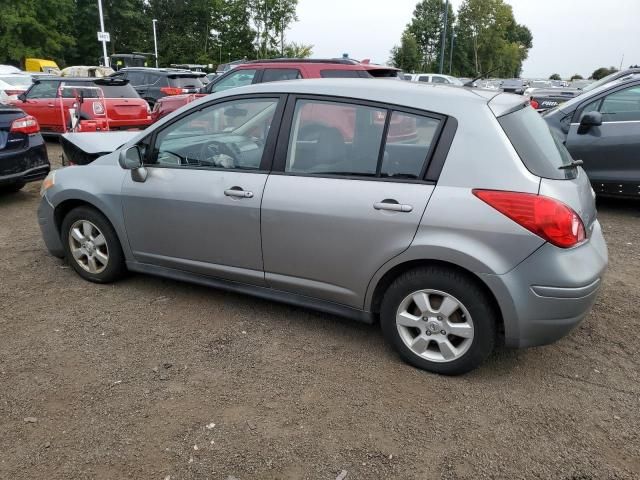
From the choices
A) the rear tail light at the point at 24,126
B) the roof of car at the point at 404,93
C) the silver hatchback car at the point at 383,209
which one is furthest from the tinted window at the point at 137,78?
the roof of car at the point at 404,93

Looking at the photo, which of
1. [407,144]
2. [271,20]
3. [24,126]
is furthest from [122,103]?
[271,20]

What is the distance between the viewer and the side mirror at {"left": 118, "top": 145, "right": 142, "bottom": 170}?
3803 millimetres

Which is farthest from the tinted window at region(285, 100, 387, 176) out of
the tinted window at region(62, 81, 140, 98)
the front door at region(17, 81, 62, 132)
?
the front door at region(17, 81, 62, 132)

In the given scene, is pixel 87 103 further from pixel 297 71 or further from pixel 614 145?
pixel 614 145

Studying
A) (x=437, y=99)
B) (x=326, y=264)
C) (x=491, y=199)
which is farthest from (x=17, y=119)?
(x=491, y=199)

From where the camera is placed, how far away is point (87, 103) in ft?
37.5

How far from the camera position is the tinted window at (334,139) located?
10.4 ft

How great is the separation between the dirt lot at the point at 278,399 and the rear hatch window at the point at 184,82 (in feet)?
43.0

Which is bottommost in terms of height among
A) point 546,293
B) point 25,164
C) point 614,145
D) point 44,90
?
point 25,164

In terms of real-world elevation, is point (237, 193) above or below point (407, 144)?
below

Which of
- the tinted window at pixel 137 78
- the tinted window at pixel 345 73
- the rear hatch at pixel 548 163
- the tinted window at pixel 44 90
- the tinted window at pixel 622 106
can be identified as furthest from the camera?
the tinted window at pixel 137 78

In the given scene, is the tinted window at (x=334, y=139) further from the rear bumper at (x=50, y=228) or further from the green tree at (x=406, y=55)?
the green tree at (x=406, y=55)

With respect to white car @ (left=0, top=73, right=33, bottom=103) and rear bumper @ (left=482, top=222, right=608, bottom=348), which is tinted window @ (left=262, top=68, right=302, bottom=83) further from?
white car @ (left=0, top=73, right=33, bottom=103)

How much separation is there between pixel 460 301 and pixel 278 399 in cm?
113
